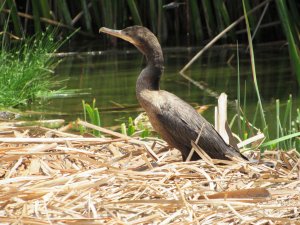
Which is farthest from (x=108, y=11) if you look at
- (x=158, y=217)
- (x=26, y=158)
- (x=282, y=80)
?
(x=158, y=217)

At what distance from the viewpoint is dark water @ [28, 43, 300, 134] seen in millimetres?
7809

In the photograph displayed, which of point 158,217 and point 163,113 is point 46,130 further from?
point 158,217

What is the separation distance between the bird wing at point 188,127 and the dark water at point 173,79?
2884 mm

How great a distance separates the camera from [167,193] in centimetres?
293

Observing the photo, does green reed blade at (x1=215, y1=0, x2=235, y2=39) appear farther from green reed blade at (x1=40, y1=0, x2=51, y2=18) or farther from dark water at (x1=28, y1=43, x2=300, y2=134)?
green reed blade at (x1=40, y1=0, x2=51, y2=18)

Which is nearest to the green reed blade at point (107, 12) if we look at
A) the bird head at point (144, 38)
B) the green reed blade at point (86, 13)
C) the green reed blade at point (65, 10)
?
the green reed blade at point (86, 13)

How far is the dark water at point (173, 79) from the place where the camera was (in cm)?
781

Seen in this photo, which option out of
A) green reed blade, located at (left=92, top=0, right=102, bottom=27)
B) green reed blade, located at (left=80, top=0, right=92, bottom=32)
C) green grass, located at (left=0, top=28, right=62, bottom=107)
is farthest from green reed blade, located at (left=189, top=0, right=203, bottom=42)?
green grass, located at (left=0, top=28, right=62, bottom=107)

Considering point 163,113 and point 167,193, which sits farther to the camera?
point 163,113

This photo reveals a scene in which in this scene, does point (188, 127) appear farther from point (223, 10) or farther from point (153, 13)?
point (153, 13)

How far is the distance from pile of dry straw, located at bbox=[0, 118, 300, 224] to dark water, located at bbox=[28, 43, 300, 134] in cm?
361

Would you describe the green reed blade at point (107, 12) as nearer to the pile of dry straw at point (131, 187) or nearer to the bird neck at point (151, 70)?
the bird neck at point (151, 70)

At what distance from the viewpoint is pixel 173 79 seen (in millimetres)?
9211

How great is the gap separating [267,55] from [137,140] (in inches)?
279
